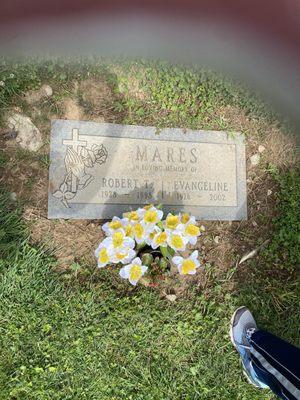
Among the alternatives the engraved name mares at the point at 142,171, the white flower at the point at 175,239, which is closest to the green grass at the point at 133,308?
the engraved name mares at the point at 142,171

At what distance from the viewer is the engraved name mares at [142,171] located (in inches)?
130

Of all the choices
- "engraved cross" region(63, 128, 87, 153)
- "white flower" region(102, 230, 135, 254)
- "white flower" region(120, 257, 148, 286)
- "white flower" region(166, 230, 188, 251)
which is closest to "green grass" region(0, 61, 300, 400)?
"engraved cross" region(63, 128, 87, 153)

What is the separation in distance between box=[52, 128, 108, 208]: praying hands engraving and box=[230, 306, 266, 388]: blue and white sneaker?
1.58m

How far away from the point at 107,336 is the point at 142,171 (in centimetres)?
128

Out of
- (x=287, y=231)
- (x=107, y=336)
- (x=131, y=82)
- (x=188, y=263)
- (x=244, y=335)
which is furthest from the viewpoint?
(x=287, y=231)

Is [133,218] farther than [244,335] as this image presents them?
No

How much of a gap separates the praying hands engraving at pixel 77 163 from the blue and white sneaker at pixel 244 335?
158 centimetres

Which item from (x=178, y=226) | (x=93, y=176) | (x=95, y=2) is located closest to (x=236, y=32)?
(x=95, y=2)

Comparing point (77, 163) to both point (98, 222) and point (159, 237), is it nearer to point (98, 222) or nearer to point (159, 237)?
point (98, 222)

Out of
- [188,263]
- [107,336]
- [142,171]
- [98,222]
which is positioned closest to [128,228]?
[188,263]

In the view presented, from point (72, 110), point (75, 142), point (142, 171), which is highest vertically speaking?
point (72, 110)

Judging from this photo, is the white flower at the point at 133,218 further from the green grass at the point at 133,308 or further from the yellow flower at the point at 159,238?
the green grass at the point at 133,308

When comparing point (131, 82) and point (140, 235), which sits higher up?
point (131, 82)

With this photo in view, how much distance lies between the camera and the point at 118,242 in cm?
268
